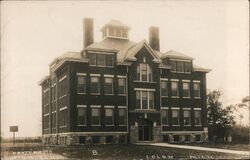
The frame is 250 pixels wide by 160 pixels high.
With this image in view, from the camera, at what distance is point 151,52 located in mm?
31953

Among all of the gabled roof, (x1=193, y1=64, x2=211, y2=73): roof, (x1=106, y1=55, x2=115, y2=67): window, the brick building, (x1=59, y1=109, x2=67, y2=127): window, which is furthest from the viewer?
(x1=193, y1=64, x2=211, y2=73): roof

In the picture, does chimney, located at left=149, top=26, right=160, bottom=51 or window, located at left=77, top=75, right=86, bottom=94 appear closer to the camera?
window, located at left=77, top=75, right=86, bottom=94

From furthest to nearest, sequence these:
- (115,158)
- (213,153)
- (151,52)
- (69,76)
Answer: (151,52) → (69,76) → (213,153) → (115,158)

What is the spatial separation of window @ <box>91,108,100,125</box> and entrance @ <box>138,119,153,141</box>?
11.6 feet

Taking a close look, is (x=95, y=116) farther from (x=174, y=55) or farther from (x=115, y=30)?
(x=174, y=55)

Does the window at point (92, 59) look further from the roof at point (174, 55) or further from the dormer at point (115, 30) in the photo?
the roof at point (174, 55)

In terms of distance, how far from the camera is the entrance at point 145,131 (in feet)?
105

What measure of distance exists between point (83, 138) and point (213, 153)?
12699 millimetres

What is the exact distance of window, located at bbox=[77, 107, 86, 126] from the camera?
2955cm

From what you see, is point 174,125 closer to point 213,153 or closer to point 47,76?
point 47,76

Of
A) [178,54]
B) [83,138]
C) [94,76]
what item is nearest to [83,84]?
[94,76]

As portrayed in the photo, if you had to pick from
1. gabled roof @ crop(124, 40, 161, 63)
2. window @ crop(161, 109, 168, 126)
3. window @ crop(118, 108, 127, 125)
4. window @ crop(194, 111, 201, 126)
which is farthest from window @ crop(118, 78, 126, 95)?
window @ crop(194, 111, 201, 126)

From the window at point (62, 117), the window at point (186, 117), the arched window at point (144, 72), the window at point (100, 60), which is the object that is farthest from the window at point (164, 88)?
the window at point (62, 117)

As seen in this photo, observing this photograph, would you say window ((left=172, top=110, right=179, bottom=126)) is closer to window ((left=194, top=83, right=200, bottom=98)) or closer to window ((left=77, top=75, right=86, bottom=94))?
window ((left=194, top=83, right=200, bottom=98))
